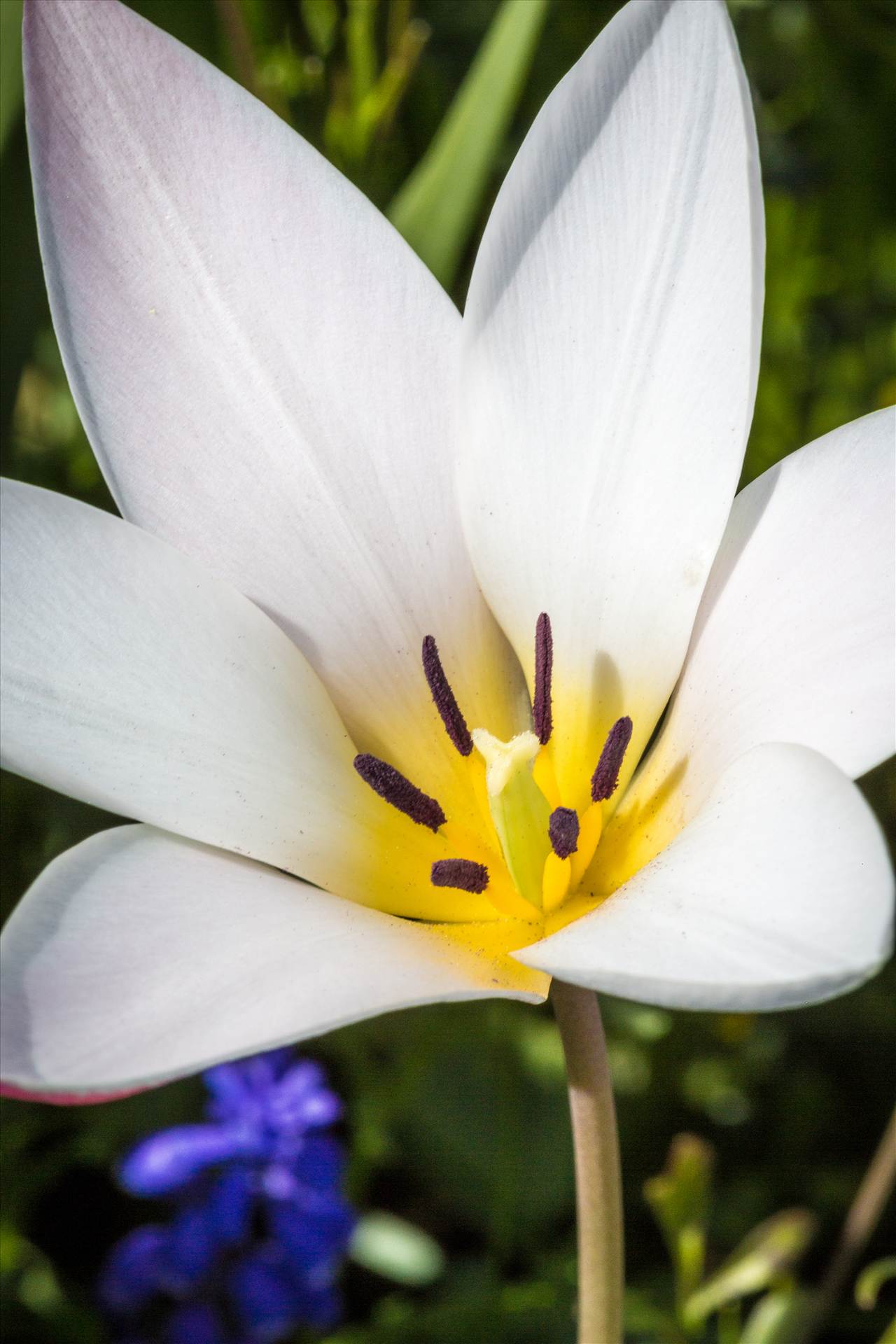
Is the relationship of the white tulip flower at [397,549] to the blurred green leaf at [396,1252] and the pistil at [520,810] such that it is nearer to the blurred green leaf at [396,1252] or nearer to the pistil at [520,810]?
the pistil at [520,810]

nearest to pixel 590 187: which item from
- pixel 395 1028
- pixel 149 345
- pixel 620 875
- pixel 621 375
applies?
pixel 621 375

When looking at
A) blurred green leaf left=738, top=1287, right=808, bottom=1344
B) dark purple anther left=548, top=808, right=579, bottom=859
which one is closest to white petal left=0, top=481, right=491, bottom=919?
dark purple anther left=548, top=808, right=579, bottom=859

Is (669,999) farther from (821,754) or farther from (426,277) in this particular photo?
(426,277)

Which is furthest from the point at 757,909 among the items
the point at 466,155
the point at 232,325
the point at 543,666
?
the point at 466,155

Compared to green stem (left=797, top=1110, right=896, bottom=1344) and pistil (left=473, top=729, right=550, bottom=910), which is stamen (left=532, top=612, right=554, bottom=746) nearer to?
pistil (left=473, top=729, right=550, bottom=910)

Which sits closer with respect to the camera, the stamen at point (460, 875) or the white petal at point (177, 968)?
the white petal at point (177, 968)

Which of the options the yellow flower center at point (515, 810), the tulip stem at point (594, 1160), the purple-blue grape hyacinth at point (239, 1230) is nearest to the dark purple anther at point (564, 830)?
the yellow flower center at point (515, 810)
